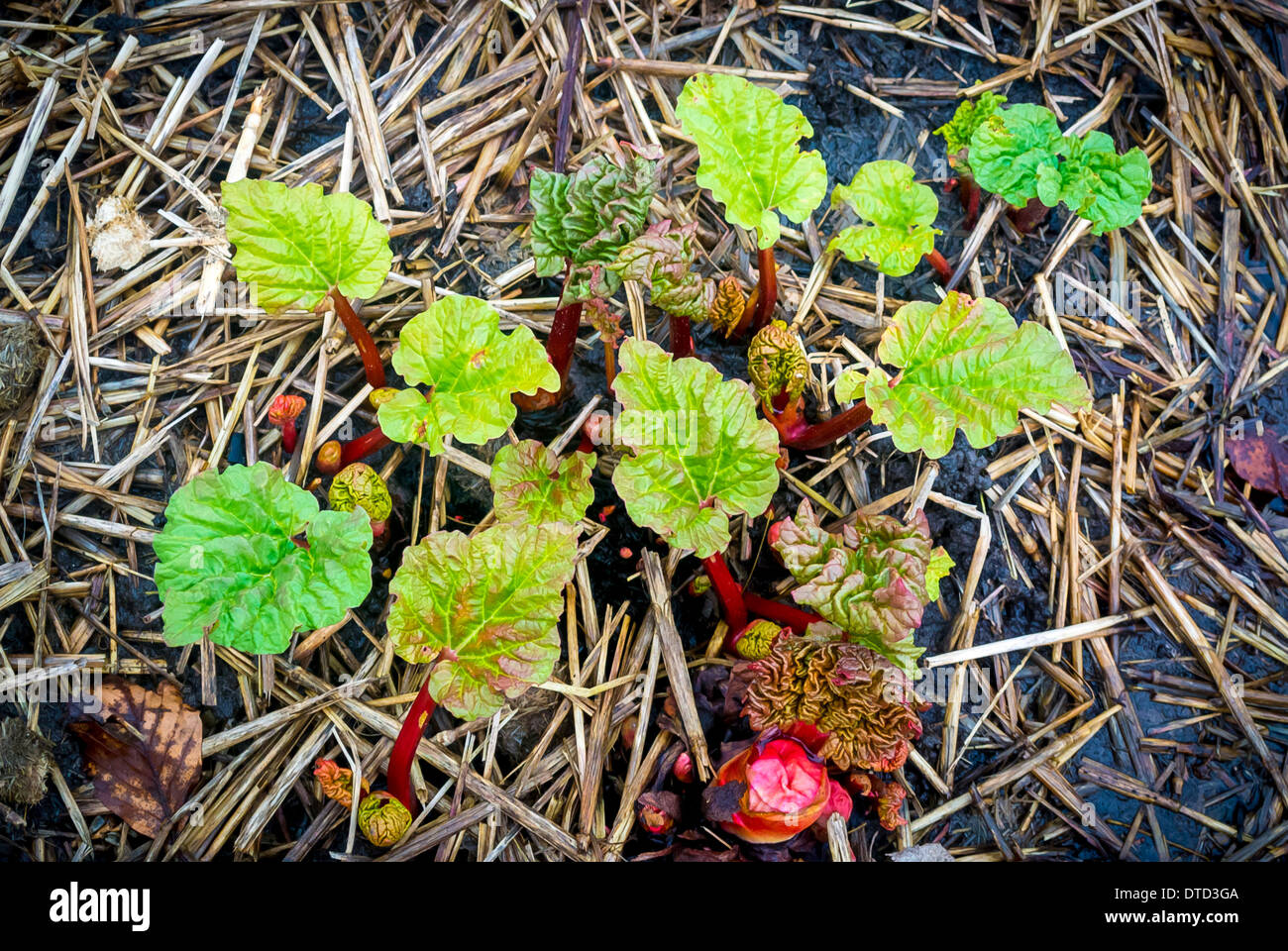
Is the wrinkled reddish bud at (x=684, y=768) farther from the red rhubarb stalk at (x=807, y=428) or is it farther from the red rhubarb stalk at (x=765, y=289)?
the red rhubarb stalk at (x=765, y=289)

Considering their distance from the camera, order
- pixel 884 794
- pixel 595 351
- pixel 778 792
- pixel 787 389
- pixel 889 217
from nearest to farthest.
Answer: pixel 778 792 < pixel 884 794 < pixel 787 389 < pixel 889 217 < pixel 595 351

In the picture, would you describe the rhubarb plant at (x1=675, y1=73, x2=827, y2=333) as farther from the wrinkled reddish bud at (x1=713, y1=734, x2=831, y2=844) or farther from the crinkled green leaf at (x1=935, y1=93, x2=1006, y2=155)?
the wrinkled reddish bud at (x1=713, y1=734, x2=831, y2=844)

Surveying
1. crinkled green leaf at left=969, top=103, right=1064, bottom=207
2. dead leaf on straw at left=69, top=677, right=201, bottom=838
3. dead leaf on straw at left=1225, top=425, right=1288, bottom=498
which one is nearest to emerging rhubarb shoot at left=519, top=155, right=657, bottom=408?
crinkled green leaf at left=969, top=103, right=1064, bottom=207

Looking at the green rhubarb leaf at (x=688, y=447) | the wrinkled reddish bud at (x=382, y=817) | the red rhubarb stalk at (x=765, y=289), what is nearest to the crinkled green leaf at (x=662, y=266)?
the green rhubarb leaf at (x=688, y=447)

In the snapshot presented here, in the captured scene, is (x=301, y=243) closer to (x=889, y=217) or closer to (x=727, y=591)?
(x=727, y=591)

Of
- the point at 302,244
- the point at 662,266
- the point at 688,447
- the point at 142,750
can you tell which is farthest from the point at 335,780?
the point at 662,266
